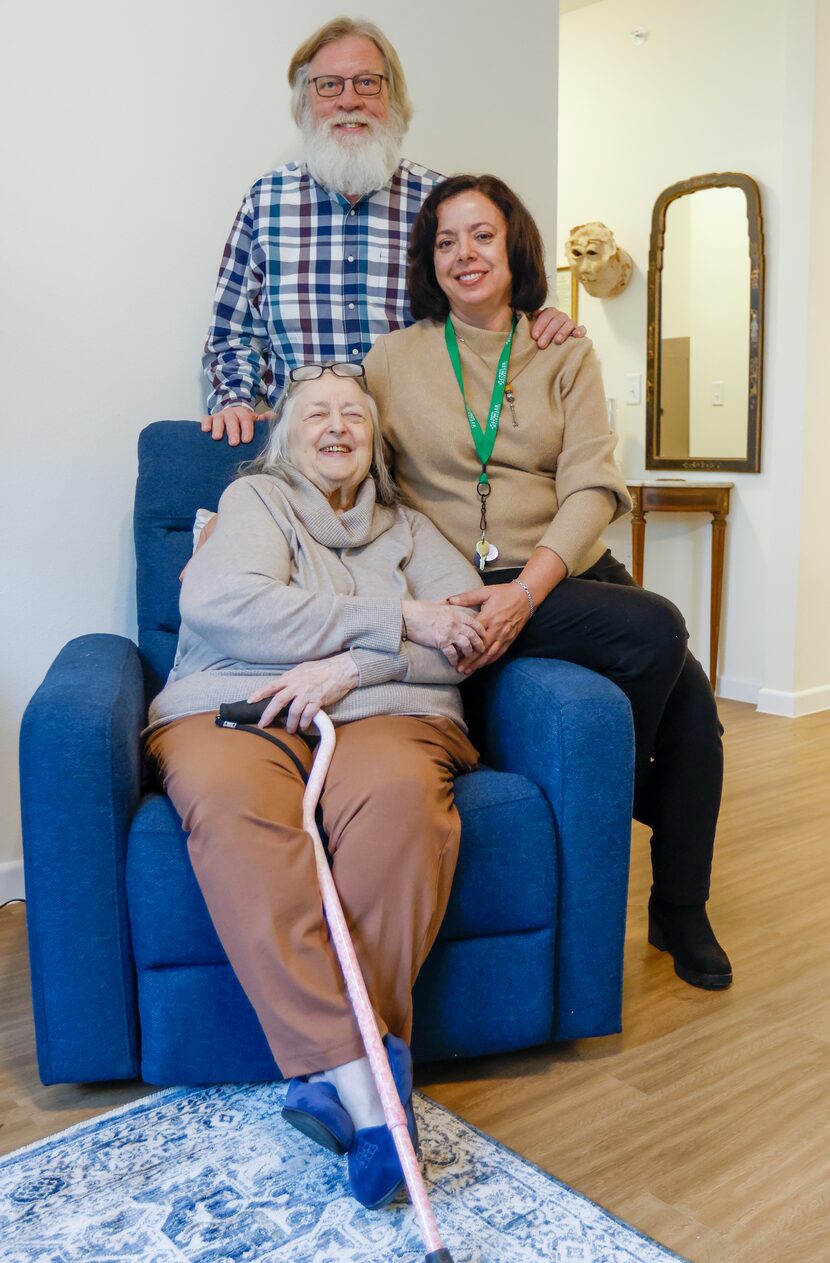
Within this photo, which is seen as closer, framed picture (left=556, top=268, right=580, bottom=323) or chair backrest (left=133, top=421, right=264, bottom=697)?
chair backrest (left=133, top=421, right=264, bottom=697)

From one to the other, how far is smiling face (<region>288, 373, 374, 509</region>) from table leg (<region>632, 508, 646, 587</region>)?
103 inches

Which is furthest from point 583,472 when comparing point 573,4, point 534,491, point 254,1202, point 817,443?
point 573,4

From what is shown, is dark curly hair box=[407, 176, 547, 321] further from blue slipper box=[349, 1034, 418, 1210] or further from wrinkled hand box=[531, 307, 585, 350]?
blue slipper box=[349, 1034, 418, 1210]

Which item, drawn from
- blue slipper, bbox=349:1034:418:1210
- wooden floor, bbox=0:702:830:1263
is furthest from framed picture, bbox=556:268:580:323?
blue slipper, bbox=349:1034:418:1210

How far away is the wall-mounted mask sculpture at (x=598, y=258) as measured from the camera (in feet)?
14.8

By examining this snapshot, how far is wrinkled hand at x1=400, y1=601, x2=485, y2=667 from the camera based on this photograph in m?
1.87

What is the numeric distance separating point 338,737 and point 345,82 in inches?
57.4

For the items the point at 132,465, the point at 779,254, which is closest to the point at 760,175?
the point at 779,254

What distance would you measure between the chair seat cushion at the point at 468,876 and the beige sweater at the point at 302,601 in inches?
7.4

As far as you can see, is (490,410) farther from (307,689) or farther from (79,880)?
(79,880)

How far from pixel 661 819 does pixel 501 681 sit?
391mm

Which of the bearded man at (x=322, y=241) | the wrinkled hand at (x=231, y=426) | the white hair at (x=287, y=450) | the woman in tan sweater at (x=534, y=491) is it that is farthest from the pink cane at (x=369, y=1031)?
the bearded man at (x=322, y=241)

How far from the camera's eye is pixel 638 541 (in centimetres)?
453

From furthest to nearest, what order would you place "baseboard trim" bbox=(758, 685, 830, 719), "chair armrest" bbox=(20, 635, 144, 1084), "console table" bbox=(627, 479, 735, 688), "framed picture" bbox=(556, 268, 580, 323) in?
"framed picture" bbox=(556, 268, 580, 323) < "console table" bbox=(627, 479, 735, 688) < "baseboard trim" bbox=(758, 685, 830, 719) < "chair armrest" bbox=(20, 635, 144, 1084)
